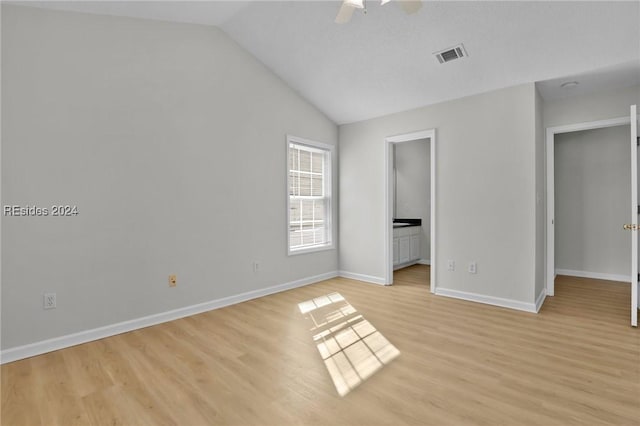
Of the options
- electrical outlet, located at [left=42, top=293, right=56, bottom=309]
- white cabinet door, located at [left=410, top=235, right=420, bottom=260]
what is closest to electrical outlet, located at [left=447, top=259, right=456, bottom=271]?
white cabinet door, located at [left=410, top=235, right=420, bottom=260]

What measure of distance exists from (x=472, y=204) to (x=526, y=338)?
5.48 feet

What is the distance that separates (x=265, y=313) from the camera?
11.8ft

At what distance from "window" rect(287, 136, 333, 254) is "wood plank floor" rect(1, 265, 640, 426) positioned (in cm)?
164

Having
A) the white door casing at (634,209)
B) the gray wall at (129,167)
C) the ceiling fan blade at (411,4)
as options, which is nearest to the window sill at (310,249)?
the gray wall at (129,167)

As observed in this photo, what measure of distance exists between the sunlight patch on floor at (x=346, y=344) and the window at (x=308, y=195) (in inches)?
50.9

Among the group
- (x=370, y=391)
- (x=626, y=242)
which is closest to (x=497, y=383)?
(x=370, y=391)

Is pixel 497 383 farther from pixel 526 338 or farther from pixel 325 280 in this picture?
pixel 325 280

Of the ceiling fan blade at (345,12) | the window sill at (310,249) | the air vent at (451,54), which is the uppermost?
the air vent at (451,54)

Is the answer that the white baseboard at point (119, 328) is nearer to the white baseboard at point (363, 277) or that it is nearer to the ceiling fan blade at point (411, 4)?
the white baseboard at point (363, 277)

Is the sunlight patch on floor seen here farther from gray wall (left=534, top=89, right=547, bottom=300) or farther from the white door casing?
the white door casing

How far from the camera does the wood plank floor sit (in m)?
1.85

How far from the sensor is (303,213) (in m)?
4.98

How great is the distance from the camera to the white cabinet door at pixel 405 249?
5.90m

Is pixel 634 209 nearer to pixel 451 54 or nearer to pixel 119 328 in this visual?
pixel 451 54
